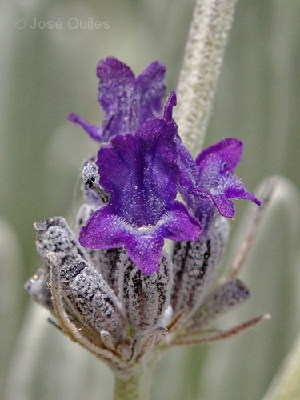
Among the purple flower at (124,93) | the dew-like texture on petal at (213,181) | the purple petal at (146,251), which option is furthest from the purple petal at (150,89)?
the purple petal at (146,251)

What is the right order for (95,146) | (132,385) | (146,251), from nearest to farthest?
1. (146,251)
2. (132,385)
3. (95,146)

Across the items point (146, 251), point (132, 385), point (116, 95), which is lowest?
point (132, 385)

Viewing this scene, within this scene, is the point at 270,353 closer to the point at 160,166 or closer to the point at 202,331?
the point at 202,331

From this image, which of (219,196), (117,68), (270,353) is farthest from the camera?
(270,353)

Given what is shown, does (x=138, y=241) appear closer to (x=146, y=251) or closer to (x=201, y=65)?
(x=146, y=251)

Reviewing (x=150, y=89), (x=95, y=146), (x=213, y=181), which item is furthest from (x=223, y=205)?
(x=95, y=146)

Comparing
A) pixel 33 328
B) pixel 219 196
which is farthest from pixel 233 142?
pixel 33 328

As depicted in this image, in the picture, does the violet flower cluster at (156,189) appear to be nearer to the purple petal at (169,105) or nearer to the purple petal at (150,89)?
the purple petal at (169,105)
